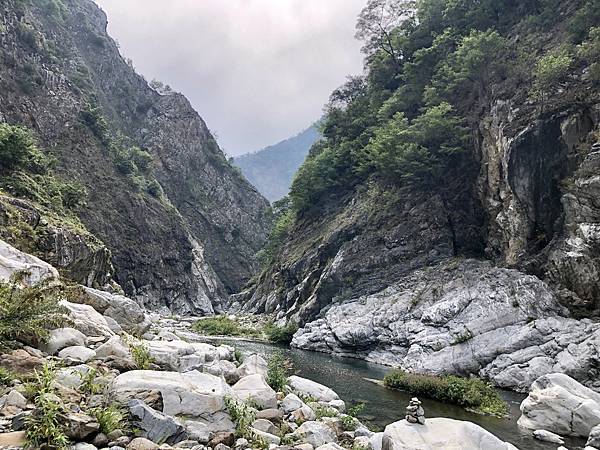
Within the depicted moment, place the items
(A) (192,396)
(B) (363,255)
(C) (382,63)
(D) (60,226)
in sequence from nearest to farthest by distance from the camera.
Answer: (A) (192,396) → (D) (60,226) → (B) (363,255) → (C) (382,63)

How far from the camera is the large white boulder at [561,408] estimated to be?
14.4 m

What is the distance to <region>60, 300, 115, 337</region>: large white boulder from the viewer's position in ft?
34.7

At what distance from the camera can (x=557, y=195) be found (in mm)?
30562

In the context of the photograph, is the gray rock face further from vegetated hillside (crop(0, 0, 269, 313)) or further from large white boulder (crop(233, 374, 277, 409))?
vegetated hillside (crop(0, 0, 269, 313))

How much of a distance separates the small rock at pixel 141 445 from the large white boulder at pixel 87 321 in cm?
517

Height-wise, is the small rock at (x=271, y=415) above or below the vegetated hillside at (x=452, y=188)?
below

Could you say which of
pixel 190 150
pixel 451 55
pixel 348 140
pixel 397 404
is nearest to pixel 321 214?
pixel 348 140

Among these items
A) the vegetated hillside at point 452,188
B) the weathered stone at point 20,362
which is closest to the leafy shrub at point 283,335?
the vegetated hillside at point 452,188

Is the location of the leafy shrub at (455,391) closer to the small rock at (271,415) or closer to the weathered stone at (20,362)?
the small rock at (271,415)

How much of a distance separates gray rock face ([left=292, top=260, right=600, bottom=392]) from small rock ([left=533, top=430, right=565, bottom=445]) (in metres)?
7.63

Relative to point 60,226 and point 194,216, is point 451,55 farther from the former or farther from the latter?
point 194,216

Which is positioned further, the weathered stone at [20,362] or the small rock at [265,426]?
the small rock at [265,426]

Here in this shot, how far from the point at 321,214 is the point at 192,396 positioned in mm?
51880

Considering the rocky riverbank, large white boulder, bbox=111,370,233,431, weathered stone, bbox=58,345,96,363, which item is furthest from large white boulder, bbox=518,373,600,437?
weathered stone, bbox=58,345,96,363
